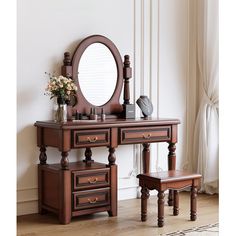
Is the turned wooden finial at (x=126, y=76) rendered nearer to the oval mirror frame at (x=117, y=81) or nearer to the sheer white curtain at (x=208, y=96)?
the oval mirror frame at (x=117, y=81)

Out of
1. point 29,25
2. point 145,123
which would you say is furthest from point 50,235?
point 29,25

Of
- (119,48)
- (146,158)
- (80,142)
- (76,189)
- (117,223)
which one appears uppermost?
(119,48)

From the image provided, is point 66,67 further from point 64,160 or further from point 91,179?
point 91,179

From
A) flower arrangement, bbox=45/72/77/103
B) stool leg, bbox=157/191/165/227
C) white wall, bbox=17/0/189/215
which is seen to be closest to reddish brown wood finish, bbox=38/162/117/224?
white wall, bbox=17/0/189/215

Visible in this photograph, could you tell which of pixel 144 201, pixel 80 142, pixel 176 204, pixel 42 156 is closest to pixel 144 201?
pixel 144 201

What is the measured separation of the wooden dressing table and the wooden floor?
9 cm

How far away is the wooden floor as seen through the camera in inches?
119

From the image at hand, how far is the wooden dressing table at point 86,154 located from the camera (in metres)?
3.16

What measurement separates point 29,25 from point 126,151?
1482 mm

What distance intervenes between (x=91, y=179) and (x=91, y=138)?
0.33 m

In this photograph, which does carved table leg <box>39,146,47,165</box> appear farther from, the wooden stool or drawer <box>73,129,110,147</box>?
the wooden stool

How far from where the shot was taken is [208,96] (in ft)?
14.4

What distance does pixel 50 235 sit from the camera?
9.64 feet
